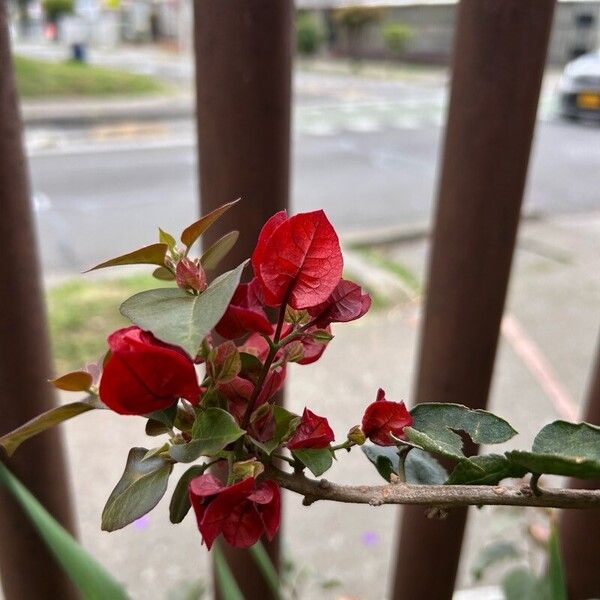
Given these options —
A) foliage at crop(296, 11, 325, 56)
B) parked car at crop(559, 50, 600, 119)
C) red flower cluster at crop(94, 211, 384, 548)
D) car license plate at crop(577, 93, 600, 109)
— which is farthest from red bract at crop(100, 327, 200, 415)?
foliage at crop(296, 11, 325, 56)

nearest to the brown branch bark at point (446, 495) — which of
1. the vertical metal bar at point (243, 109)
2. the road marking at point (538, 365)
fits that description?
A: the vertical metal bar at point (243, 109)

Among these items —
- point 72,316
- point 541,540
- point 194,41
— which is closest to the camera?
point 194,41

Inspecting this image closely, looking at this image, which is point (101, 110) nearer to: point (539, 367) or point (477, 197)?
point (539, 367)

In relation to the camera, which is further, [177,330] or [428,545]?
[428,545]

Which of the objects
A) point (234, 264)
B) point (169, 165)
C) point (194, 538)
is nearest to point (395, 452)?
point (234, 264)

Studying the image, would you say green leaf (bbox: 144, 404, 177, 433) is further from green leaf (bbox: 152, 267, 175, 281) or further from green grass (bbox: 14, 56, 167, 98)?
green grass (bbox: 14, 56, 167, 98)

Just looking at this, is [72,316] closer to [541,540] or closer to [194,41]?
[541,540]

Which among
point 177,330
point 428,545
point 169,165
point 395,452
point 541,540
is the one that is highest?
point 177,330
